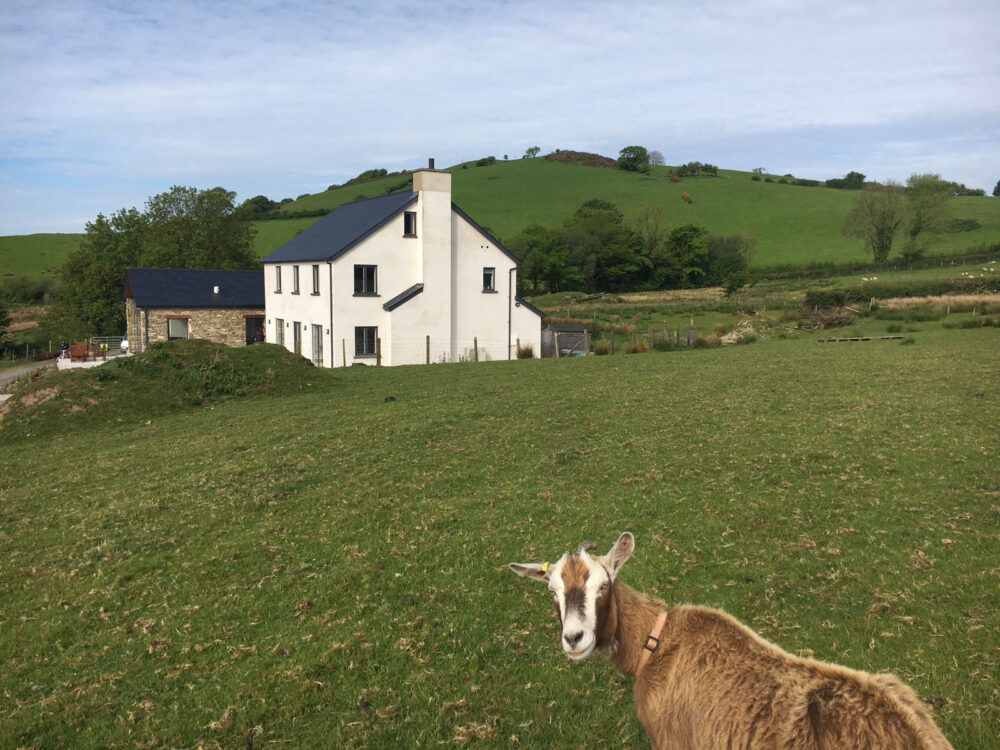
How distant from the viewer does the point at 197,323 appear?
61.5 meters

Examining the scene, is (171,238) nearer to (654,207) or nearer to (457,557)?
(654,207)

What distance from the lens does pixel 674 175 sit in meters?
156

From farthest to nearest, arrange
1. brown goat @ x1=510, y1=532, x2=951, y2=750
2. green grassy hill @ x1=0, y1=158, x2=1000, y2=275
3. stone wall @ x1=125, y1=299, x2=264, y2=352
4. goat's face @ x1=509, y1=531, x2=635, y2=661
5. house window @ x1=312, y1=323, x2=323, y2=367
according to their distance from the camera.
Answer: green grassy hill @ x1=0, y1=158, x2=1000, y2=275
stone wall @ x1=125, y1=299, x2=264, y2=352
house window @ x1=312, y1=323, x2=323, y2=367
goat's face @ x1=509, y1=531, x2=635, y2=661
brown goat @ x1=510, y1=532, x2=951, y2=750

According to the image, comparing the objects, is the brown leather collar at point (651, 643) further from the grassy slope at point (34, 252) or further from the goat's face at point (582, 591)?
the grassy slope at point (34, 252)

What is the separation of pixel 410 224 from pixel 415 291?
4.77 m

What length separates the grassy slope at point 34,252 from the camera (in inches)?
4663

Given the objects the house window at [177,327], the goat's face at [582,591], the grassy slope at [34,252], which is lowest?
the goat's face at [582,591]

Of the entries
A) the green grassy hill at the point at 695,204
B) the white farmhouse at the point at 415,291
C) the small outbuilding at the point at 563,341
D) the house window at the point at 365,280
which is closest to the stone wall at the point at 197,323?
the white farmhouse at the point at 415,291

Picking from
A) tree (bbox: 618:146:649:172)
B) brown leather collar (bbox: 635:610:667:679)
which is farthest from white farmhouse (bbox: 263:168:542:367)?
tree (bbox: 618:146:649:172)

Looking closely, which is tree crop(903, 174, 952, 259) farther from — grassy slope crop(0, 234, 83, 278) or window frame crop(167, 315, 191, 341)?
grassy slope crop(0, 234, 83, 278)

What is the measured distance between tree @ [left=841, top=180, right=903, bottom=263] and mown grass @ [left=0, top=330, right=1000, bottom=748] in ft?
326

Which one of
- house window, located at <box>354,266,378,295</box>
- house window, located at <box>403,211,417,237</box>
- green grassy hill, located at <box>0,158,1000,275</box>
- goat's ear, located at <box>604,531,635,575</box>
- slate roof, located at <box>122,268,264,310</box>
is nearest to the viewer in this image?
goat's ear, located at <box>604,531,635,575</box>

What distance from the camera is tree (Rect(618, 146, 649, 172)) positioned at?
532ft

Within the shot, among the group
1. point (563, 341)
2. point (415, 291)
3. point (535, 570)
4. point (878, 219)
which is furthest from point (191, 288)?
point (878, 219)
